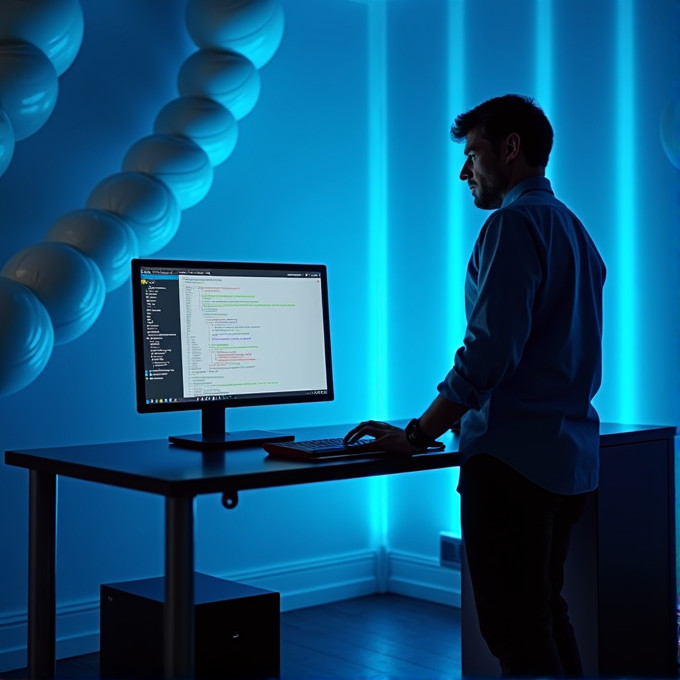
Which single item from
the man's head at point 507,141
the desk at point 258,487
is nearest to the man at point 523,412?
the man's head at point 507,141

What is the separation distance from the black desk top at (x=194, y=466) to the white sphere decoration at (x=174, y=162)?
1.05m

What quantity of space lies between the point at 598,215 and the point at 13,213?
206 centimetres

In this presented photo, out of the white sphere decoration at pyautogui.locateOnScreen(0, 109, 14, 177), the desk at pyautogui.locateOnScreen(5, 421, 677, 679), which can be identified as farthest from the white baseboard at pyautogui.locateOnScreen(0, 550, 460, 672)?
the white sphere decoration at pyautogui.locateOnScreen(0, 109, 14, 177)

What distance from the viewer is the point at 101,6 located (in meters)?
3.51

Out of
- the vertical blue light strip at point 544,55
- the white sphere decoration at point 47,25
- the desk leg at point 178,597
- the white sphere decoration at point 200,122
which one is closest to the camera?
the desk leg at point 178,597

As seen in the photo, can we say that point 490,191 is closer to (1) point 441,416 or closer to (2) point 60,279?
(1) point 441,416

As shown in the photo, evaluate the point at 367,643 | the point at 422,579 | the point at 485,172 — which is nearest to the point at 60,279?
the point at 485,172

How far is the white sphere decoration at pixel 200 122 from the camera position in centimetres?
329

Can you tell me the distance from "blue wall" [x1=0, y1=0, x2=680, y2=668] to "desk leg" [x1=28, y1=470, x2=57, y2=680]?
1008 millimetres

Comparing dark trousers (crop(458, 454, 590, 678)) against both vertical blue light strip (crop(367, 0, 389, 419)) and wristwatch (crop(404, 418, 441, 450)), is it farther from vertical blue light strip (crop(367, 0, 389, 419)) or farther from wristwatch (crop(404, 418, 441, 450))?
vertical blue light strip (crop(367, 0, 389, 419))

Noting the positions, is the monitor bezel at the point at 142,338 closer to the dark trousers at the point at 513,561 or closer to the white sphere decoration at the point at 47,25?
the dark trousers at the point at 513,561

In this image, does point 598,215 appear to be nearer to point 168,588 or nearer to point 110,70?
point 110,70

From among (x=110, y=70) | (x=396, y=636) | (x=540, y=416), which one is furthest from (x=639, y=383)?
(x=110, y=70)

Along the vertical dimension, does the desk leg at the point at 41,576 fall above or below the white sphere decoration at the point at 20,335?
below
